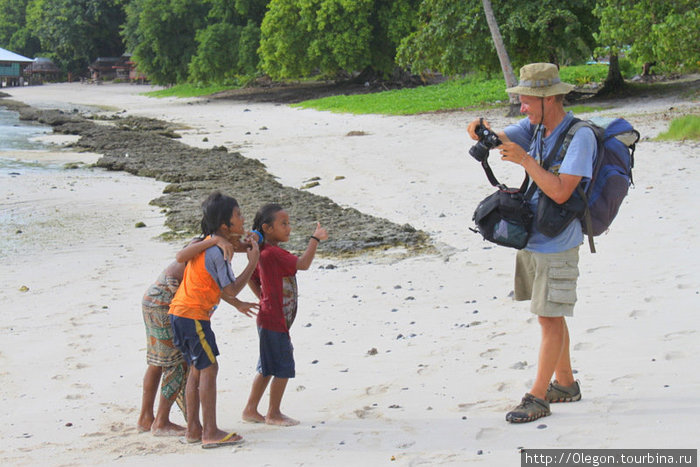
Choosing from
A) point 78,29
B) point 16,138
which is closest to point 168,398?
point 16,138

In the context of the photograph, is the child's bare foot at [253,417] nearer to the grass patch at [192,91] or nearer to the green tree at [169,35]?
the green tree at [169,35]

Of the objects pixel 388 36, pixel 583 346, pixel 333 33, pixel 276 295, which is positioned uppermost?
pixel 333 33

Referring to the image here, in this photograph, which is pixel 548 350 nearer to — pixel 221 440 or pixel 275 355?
pixel 275 355

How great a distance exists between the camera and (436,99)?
25.7 meters

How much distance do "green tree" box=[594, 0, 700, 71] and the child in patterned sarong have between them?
14.1 meters

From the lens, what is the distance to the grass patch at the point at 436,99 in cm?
2367

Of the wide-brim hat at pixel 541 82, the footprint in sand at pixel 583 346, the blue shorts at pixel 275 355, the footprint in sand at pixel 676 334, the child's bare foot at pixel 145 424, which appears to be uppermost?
the wide-brim hat at pixel 541 82

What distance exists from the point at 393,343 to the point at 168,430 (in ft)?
6.18

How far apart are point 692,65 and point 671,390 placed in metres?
13.9

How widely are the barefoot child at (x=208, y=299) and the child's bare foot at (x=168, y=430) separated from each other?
311 mm

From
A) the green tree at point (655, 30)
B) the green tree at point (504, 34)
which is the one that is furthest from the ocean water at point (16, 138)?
the green tree at point (655, 30)

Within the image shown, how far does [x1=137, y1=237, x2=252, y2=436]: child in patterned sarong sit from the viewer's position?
13.7 ft

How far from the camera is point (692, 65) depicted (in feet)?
53.0

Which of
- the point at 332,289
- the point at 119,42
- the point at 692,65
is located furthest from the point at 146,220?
the point at 119,42
